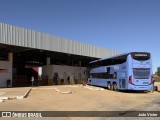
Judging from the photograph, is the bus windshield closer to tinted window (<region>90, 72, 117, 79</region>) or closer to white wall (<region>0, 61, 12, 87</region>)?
tinted window (<region>90, 72, 117, 79</region>)

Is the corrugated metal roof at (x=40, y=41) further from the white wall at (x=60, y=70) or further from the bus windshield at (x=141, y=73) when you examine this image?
the bus windshield at (x=141, y=73)

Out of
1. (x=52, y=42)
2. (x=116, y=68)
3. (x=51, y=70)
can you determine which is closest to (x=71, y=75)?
(x=51, y=70)

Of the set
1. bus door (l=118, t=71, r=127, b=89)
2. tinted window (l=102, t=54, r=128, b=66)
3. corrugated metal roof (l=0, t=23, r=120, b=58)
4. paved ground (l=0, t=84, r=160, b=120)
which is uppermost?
corrugated metal roof (l=0, t=23, r=120, b=58)

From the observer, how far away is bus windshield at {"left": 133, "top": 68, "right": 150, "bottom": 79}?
25156 millimetres

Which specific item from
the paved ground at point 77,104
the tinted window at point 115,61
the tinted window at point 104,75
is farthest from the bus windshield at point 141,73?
the paved ground at point 77,104

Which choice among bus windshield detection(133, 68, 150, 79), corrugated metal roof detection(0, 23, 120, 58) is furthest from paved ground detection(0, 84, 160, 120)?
corrugated metal roof detection(0, 23, 120, 58)

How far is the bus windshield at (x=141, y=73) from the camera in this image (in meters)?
25.2

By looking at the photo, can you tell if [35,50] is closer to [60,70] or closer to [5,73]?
[5,73]

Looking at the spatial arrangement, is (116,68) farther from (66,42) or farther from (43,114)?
(43,114)

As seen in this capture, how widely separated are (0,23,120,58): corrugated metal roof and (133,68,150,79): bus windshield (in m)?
11.6

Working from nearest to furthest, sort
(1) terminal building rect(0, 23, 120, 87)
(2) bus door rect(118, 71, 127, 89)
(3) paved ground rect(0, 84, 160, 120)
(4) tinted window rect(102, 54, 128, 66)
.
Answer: (3) paved ground rect(0, 84, 160, 120) < (2) bus door rect(118, 71, 127, 89) < (4) tinted window rect(102, 54, 128, 66) < (1) terminal building rect(0, 23, 120, 87)

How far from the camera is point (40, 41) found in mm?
31922

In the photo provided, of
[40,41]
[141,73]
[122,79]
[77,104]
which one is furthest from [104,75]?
[77,104]

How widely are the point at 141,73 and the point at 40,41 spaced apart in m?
12.2
